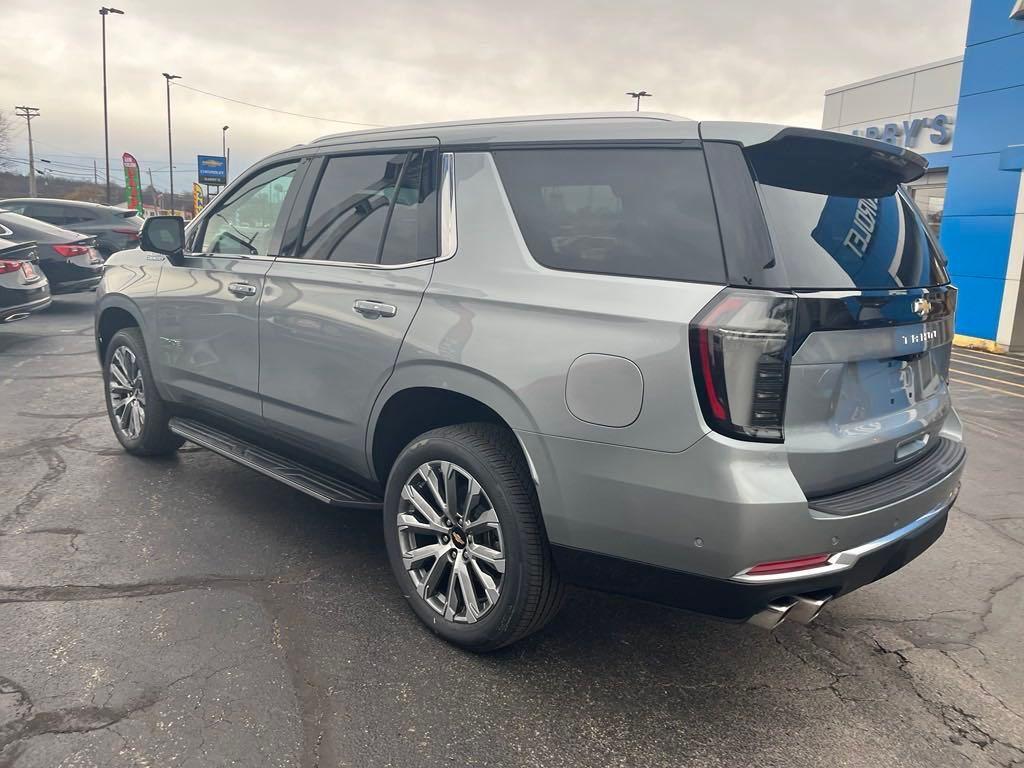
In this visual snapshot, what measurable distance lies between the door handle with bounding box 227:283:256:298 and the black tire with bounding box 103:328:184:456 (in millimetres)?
1143

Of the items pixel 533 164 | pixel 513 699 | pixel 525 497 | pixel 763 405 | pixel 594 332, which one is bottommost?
pixel 513 699

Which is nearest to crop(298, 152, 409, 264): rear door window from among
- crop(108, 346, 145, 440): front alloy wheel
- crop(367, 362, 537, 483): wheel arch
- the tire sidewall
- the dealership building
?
crop(367, 362, 537, 483): wheel arch

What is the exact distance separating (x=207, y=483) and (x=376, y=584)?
1.80 m

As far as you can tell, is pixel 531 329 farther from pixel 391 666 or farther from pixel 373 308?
pixel 391 666

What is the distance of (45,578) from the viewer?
136 inches

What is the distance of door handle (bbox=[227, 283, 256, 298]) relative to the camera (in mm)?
3893

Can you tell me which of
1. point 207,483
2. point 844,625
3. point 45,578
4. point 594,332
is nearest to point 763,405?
point 594,332

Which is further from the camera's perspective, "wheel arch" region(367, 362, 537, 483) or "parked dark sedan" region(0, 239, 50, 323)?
"parked dark sedan" region(0, 239, 50, 323)

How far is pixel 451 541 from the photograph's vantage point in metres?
2.97

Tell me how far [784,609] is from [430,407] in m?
1.50

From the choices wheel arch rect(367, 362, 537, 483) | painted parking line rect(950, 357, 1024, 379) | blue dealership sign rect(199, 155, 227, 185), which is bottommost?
painted parking line rect(950, 357, 1024, 379)

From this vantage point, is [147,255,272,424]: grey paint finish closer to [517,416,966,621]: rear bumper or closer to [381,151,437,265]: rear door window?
[381,151,437,265]: rear door window

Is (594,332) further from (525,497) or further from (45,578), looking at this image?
(45,578)

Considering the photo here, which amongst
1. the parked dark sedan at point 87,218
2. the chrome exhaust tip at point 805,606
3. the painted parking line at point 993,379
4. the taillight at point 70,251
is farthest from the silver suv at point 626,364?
the parked dark sedan at point 87,218
